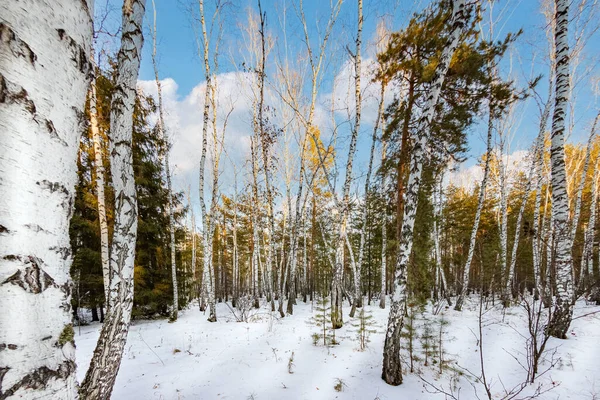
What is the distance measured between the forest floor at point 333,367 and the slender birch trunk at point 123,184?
1799 mm

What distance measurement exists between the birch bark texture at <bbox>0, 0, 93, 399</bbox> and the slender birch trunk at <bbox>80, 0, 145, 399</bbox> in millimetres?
2029

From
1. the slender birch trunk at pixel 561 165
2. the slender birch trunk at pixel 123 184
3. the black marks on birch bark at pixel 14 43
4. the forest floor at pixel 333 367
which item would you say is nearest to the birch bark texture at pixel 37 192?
the black marks on birch bark at pixel 14 43

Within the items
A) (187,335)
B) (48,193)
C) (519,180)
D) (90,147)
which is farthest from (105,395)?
(519,180)

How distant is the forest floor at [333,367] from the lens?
3.55m

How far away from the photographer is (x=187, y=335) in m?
6.86

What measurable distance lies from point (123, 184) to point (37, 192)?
2.18 m

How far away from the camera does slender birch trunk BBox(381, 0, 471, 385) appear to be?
374cm

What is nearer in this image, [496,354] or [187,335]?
[496,354]

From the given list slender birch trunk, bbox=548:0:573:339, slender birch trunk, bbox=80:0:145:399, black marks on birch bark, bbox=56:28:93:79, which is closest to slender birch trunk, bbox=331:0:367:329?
slender birch trunk, bbox=548:0:573:339

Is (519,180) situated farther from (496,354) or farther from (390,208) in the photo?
(496,354)

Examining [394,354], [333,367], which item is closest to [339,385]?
[333,367]

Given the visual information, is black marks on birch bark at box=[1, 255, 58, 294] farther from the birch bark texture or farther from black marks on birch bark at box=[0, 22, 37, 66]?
black marks on birch bark at box=[0, 22, 37, 66]

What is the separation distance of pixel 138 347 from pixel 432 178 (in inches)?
414

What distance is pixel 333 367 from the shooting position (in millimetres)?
4457
